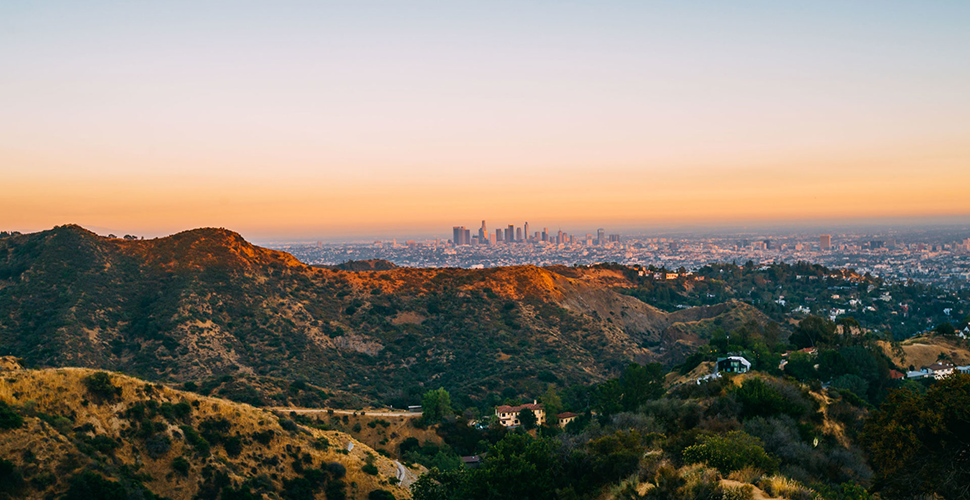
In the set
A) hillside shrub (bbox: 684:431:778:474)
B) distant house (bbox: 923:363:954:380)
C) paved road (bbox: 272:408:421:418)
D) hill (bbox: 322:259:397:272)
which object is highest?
hillside shrub (bbox: 684:431:778:474)

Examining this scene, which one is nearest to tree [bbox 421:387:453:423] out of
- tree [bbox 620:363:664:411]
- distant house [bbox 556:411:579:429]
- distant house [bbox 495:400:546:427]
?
distant house [bbox 495:400:546:427]

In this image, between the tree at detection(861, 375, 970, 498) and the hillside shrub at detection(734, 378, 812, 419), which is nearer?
the tree at detection(861, 375, 970, 498)

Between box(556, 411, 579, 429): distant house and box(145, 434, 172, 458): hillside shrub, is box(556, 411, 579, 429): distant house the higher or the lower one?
the lower one

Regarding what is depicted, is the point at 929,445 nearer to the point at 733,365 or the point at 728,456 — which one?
the point at 728,456

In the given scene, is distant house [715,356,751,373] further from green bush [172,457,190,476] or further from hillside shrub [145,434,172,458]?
hillside shrub [145,434,172,458]

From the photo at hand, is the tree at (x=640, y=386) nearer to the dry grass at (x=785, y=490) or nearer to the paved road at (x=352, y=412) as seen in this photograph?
the paved road at (x=352, y=412)

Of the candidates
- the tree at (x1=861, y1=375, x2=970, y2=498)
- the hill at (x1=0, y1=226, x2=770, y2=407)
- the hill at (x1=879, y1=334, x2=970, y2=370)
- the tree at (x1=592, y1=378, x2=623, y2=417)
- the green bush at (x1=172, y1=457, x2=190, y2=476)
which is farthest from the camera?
the hill at (x1=879, y1=334, x2=970, y2=370)
